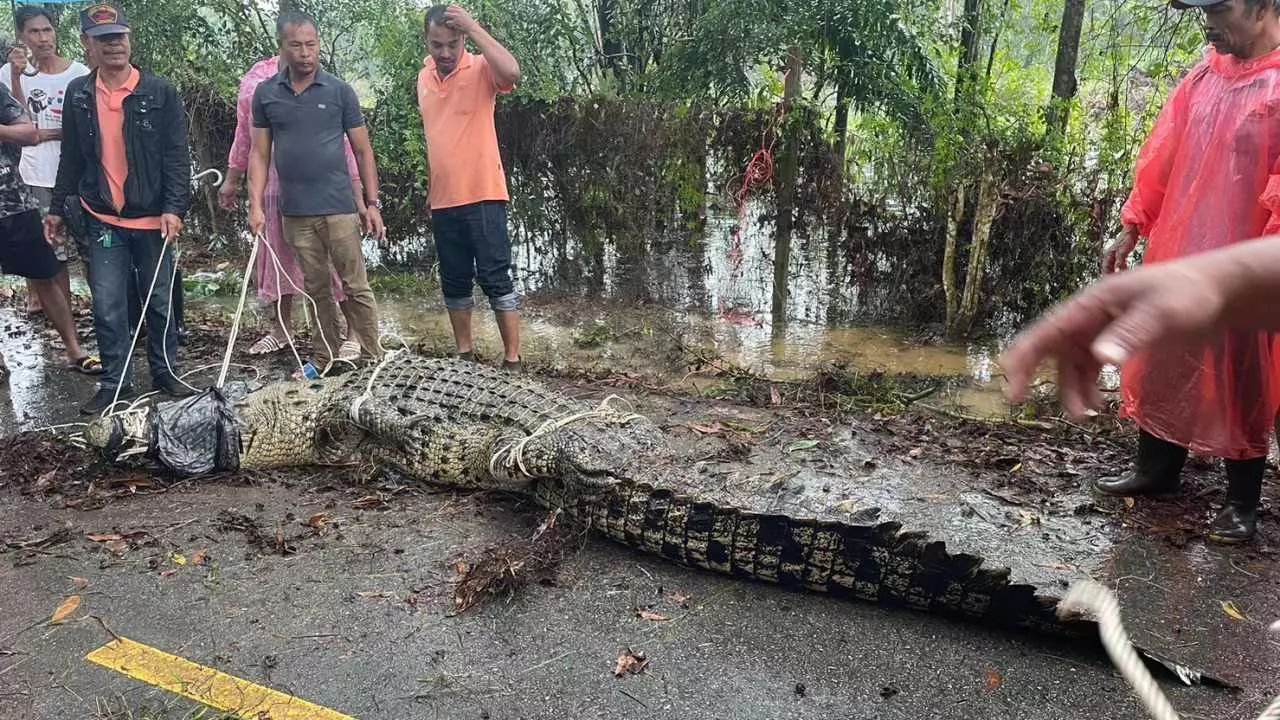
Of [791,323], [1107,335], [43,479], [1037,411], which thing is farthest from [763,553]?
[791,323]

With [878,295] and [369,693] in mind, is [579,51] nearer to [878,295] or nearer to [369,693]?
[878,295]

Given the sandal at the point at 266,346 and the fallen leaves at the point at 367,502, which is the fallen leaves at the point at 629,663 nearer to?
the fallen leaves at the point at 367,502

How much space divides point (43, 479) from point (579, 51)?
522 centimetres

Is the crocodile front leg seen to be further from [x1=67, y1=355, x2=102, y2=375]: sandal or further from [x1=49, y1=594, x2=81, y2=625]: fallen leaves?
[x1=67, y1=355, x2=102, y2=375]: sandal

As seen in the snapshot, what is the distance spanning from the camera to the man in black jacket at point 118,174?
4.10m

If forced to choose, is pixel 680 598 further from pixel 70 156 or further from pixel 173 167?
pixel 70 156

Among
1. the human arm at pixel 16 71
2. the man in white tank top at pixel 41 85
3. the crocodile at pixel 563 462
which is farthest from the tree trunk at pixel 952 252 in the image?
the human arm at pixel 16 71

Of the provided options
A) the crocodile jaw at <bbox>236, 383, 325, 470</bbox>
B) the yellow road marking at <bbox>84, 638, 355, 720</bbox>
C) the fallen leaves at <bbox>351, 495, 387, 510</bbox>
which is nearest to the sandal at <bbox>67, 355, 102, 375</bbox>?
the crocodile jaw at <bbox>236, 383, 325, 470</bbox>

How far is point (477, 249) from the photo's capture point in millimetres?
4730

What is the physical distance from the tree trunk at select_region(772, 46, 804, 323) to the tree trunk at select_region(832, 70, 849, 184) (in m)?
0.29

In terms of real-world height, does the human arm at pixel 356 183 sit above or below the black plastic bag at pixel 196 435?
above

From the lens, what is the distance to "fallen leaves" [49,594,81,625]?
2.66 metres

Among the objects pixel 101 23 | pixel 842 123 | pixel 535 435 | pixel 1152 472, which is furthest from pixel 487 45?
pixel 1152 472

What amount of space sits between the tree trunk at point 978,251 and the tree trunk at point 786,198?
1247 millimetres
